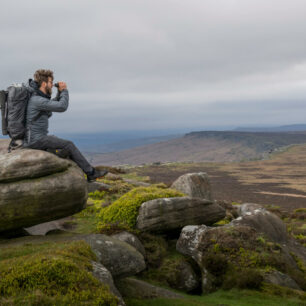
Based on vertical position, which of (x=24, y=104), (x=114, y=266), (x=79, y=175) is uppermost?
(x=24, y=104)

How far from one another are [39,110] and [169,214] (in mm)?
10007

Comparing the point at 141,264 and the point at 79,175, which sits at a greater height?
the point at 79,175

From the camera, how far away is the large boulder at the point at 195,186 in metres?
26.5

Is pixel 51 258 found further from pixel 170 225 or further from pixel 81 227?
pixel 81 227

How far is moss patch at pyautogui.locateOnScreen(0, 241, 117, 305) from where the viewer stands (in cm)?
736

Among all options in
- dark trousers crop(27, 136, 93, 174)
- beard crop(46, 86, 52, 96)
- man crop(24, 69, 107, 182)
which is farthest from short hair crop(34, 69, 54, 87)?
dark trousers crop(27, 136, 93, 174)

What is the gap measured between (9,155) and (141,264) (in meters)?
7.80

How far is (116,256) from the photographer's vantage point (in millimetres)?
12344

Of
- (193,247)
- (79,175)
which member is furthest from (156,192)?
(79,175)

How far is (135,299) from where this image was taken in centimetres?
1162

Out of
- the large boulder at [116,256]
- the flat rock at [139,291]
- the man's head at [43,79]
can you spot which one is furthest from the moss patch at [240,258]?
the man's head at [43,79]

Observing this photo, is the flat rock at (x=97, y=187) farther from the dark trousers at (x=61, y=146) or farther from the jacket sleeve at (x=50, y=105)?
the jacket sleeve at (x=50, y=105)

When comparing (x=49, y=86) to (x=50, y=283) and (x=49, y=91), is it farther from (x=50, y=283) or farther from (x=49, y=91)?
(x=50, y=283)

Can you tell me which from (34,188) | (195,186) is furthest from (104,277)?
(195,186)
